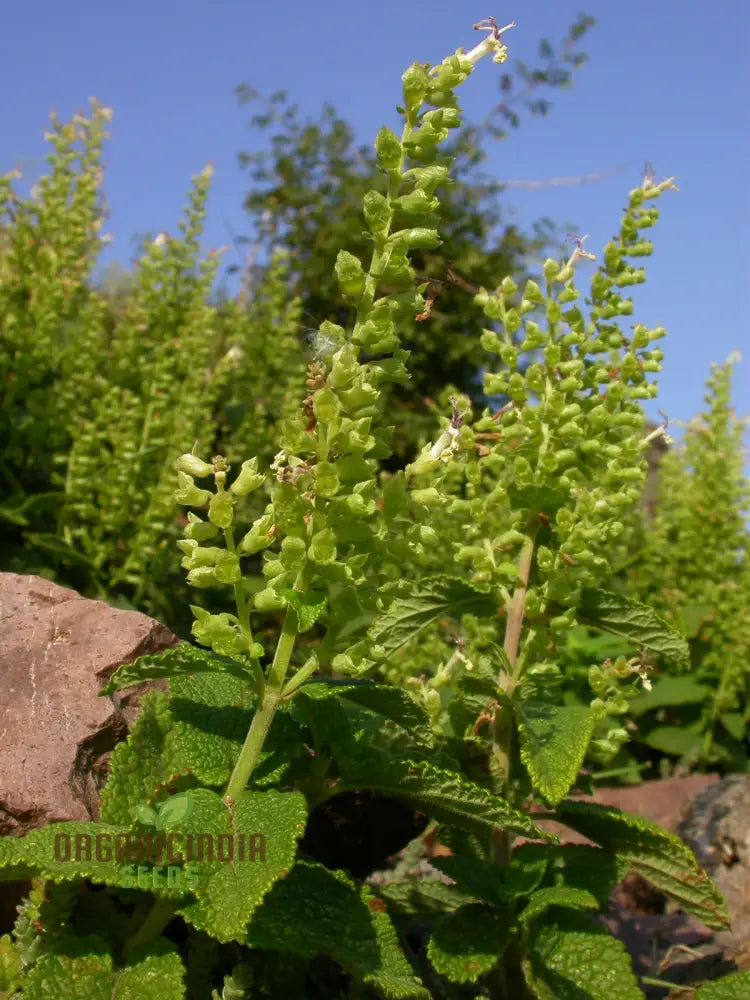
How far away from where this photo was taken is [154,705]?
1.65 meters

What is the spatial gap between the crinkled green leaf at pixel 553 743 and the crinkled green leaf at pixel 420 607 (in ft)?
0.79

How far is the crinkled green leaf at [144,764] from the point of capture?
5.09 ft

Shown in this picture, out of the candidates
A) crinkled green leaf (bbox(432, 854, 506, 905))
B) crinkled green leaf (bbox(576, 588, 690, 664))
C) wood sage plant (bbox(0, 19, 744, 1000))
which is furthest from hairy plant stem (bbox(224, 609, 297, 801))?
crinkled green leaf (bbox(576, 588, 690, 664))

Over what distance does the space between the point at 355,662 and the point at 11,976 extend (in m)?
0.68

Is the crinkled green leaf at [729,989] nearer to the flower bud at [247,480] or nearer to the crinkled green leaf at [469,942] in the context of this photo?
the crinkled green leaf at [469,942]

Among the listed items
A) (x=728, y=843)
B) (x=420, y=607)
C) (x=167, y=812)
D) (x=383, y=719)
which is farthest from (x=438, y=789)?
(x=728, y=843)

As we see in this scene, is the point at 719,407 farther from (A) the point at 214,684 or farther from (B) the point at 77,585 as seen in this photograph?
(A) the point at 214,684

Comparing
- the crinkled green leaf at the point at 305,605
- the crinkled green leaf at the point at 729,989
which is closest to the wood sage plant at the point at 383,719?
the crinkled green leaf at the point at 305,605

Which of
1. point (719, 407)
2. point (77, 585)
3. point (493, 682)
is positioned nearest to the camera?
point (493, 682)

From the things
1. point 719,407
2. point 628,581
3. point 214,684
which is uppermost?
point 719,407

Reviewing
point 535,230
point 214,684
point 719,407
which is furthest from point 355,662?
point 535,230

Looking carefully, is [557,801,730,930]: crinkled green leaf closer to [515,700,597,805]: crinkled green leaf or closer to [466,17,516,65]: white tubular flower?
[515,700,597,805]: crinkled green leaf

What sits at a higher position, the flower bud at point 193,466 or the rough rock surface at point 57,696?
the flower bud at point 193,466

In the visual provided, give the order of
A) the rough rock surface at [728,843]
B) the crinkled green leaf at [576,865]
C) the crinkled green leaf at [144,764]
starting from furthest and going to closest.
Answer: the rough rock surface at [728,843] → the crinkled green leaf at [576,865] → the crinkled green leaf at [144,764]
